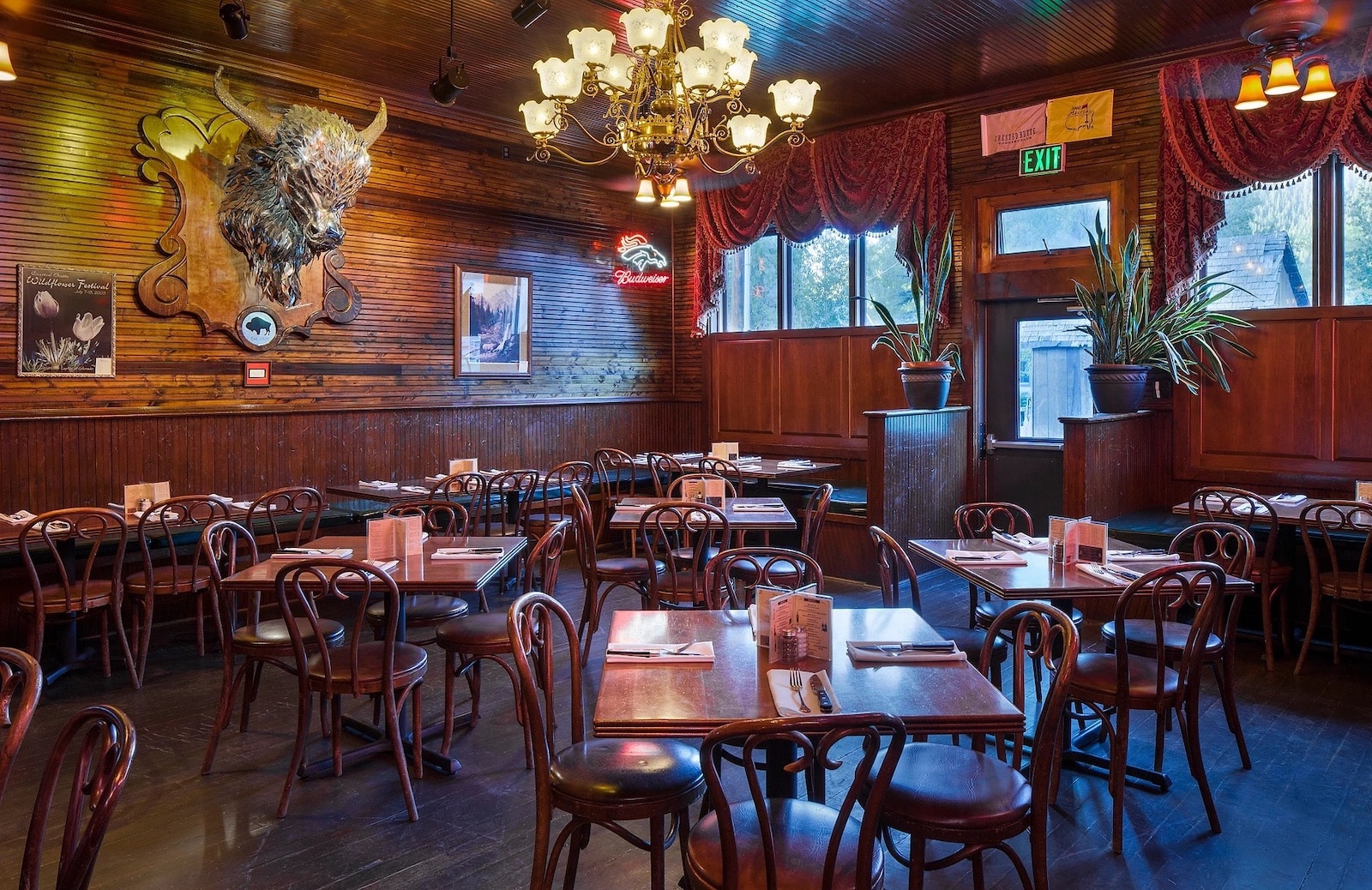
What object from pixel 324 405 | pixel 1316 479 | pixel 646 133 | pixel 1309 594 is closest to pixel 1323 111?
pixel 1316 479

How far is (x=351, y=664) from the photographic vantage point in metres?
3.57

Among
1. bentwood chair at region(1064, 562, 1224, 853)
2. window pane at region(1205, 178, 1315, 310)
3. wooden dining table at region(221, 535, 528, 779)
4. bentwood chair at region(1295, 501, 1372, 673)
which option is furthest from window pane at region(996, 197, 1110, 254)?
wooden dining table at region(221, 535, 528, 779)

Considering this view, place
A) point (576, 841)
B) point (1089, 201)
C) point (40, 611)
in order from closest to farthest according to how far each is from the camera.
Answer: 1. point (576, 841)
2. point (40, 611)
3. point (1089, 201)

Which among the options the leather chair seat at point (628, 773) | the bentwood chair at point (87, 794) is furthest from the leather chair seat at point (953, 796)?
the bentwood chair at point (87, 794)

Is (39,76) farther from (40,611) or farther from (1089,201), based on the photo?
(1089,201)

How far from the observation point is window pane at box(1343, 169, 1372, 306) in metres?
6.13

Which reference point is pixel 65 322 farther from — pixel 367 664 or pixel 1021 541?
pixel 1021 541

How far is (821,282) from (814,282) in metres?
0.08

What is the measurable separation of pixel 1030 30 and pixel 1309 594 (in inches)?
159

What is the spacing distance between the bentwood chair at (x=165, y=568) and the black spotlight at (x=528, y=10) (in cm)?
318

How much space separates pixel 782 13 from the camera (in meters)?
6.14

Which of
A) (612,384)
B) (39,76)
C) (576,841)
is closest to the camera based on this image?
(576,841)

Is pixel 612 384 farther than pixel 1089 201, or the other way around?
pixel 612 384

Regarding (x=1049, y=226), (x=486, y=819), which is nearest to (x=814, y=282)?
(x=1049, y=226)
